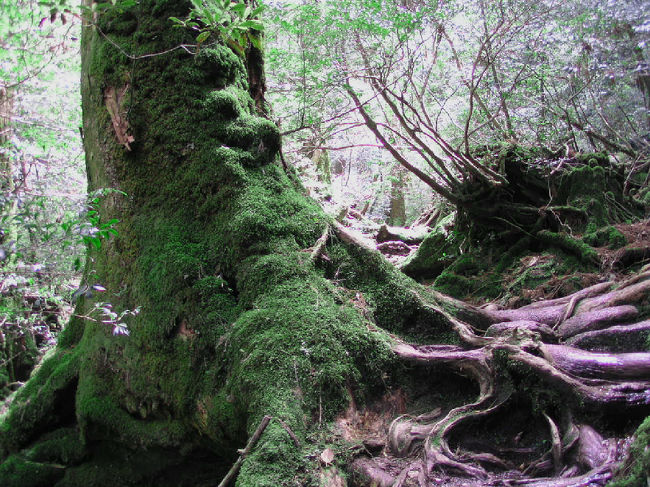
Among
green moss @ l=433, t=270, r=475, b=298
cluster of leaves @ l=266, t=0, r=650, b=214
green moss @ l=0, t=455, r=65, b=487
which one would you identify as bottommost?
green moss @ l=0, t=455, r=65, b=487

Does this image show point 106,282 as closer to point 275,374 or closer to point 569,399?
point 275,374

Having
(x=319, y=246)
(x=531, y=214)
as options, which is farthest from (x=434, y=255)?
(x=319, y=246)

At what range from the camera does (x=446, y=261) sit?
26.6ft

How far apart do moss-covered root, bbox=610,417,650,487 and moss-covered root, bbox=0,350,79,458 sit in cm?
411

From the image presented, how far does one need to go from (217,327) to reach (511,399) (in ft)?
6.54

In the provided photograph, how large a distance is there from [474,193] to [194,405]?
5.10 meters

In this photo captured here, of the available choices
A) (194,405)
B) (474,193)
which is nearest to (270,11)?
(474,193)

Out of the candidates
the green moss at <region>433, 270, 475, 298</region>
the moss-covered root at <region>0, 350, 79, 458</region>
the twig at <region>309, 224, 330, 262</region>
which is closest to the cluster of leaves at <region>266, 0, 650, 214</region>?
the green moss at <region>433, 270, 475, 298</region>

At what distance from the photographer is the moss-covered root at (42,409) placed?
423cm

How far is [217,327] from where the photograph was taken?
3.48m

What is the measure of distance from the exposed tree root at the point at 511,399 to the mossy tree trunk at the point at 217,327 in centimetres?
1

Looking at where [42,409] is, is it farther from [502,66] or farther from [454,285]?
[502,66]

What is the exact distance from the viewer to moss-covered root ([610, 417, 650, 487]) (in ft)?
5.66

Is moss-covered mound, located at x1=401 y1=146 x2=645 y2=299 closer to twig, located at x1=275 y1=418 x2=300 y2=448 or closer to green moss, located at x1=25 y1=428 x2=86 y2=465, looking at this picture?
twig, located at x1=275 y1=418 x2=300 y2=448
